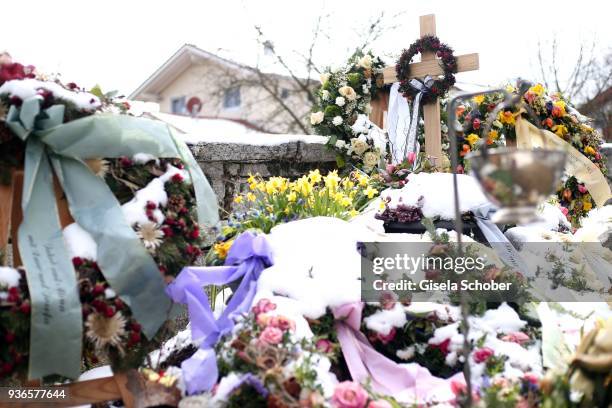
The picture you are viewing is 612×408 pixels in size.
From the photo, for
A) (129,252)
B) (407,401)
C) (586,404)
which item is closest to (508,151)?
(586,404)

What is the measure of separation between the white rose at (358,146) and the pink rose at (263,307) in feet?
11.1

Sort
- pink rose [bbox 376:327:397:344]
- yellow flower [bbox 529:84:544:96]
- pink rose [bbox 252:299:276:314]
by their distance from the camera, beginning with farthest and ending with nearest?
yellow flower [bbox 529:84:544:96], pink rose [bbox 376:327:397:344], pink rose [bbox 252:299:276:314]

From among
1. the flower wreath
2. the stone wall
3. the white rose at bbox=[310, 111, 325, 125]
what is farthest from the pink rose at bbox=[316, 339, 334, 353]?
the white rose at bbox=[310, 111, 325, 125]

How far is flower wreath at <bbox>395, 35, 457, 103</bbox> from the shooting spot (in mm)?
5367

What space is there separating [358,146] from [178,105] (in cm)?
1705

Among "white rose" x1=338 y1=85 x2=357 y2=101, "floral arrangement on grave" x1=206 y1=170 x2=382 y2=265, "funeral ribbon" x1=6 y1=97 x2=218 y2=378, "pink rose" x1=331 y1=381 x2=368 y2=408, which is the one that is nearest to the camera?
"pink rose" x1=331 y1=381 x2=368 y2=408

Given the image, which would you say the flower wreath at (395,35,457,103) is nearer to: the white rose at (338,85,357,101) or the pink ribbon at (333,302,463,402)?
the white rose at (338,85,357,101)

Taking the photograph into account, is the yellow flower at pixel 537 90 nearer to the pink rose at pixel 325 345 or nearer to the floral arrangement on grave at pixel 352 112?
the floral arrangement on grave at pixel 352 112

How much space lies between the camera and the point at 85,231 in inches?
97.0

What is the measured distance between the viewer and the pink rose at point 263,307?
2494 millimetres

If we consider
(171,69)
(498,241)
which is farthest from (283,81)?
(498,241)

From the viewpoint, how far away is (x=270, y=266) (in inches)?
116

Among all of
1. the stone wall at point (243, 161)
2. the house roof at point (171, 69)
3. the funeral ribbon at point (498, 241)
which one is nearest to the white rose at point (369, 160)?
the stone wall at point (243, 161)

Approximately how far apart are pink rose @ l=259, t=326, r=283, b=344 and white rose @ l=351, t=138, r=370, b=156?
3.60 meters
